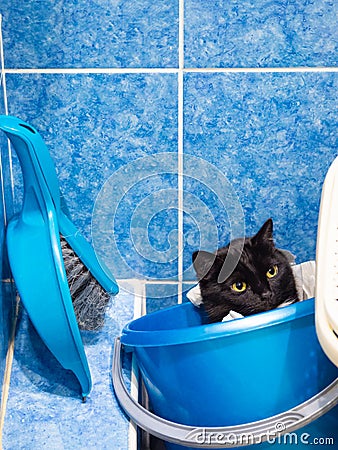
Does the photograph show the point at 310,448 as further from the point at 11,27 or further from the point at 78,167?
the point at 11,27

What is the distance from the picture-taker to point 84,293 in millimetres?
910

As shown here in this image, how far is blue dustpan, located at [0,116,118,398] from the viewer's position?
0.81 m

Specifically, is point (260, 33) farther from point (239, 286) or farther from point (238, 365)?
point (238, 365)

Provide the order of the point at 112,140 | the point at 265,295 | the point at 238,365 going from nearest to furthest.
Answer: the point at 238,365 → the point at 265,295 → the point at 112,140

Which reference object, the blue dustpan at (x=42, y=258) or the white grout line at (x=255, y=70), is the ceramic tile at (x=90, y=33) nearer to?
the white grout line at (x=255, y=70)

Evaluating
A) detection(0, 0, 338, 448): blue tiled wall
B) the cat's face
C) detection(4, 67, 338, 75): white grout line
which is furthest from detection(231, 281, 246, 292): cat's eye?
detection(4, 67, 338, 75): white grout line

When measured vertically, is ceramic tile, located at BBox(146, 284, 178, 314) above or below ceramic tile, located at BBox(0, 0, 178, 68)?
below

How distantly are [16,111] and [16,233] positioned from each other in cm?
23

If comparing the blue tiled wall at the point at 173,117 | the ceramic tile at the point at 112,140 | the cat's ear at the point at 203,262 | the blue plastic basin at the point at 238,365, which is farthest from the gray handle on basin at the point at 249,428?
the ceramic tile at the point at 112,140

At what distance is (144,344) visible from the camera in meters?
0.81

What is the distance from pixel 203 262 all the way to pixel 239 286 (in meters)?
0.07

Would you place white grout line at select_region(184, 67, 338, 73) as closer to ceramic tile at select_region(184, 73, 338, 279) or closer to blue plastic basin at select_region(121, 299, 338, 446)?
ceramic tile at select_region(184, 73, 338, 279)

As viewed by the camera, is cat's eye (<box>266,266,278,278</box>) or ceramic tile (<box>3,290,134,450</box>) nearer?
ceramic tile (<box>3,290,134,450</box>)

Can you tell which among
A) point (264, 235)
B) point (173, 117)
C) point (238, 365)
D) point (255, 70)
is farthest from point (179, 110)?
point (238, 365)
